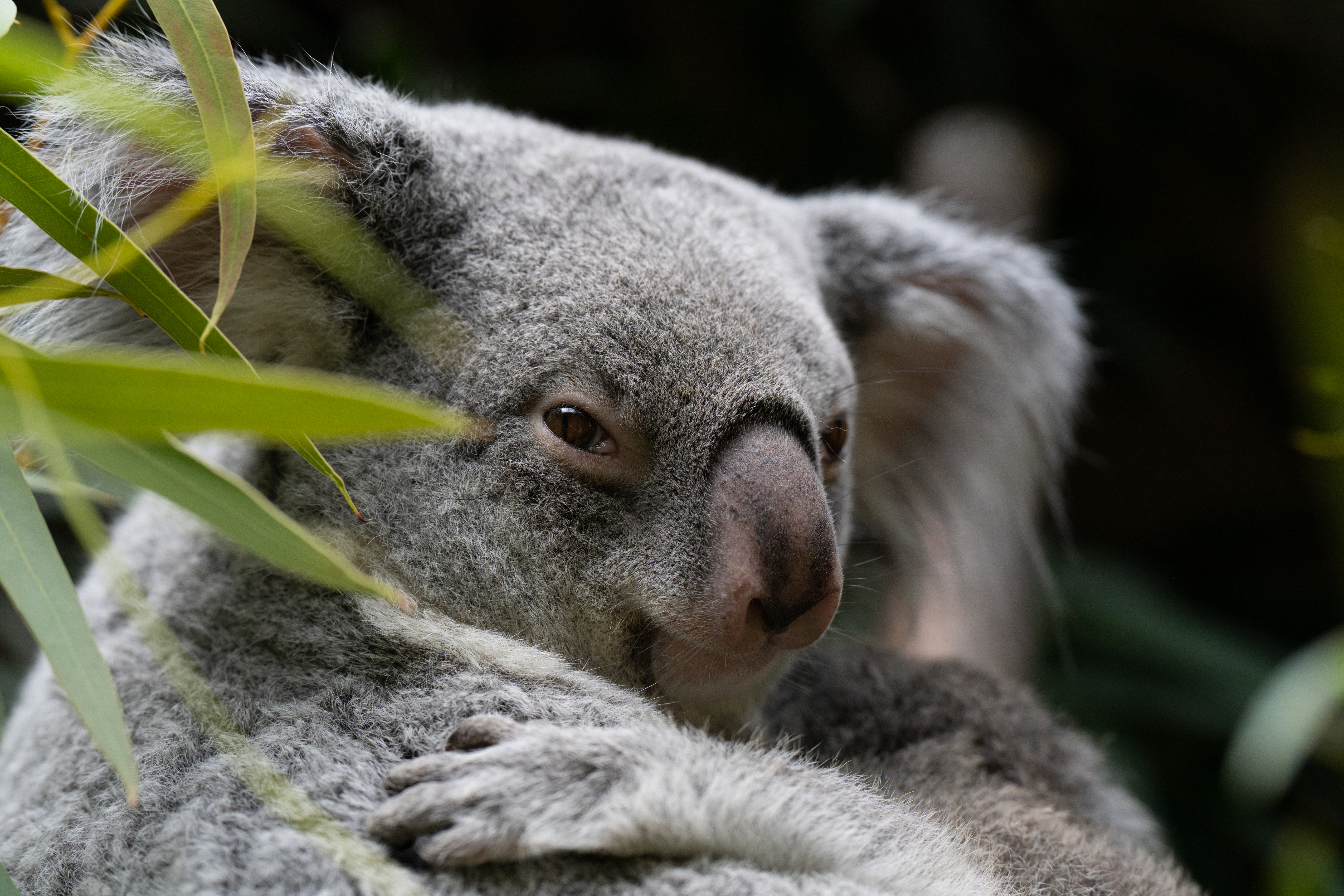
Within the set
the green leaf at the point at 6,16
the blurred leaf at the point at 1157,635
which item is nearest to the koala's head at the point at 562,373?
the green leaf at the point at 6,16

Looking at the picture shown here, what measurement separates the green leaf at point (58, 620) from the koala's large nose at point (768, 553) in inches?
26.0

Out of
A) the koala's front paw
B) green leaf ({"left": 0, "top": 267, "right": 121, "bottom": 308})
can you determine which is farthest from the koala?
green leaf ({"left": 0, "top": 267, "right": 121, "bottom": 308})

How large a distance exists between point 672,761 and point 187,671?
630 mm

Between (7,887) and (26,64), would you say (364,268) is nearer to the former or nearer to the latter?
(26,64)

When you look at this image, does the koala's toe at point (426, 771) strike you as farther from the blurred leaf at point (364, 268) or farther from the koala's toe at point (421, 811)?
the blurred leaf at point (364, 268)

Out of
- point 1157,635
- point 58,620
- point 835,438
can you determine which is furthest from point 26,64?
point 1157,635

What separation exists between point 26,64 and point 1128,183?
5.06 meters

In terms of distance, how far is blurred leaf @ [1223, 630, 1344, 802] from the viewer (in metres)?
1.99

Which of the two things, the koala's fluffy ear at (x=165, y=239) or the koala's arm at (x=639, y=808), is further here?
the koala's fluffy ear at (x=165, y=239)

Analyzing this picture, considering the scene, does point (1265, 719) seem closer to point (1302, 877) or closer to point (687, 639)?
point (1302, 877)

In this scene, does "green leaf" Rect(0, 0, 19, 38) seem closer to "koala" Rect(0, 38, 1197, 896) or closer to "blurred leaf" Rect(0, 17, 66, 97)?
"blurred leaf" Rect(0, 17, 66, 97)

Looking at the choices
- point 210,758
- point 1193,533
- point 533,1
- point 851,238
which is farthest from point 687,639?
point 1193,533

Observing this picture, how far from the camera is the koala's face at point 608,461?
137cm

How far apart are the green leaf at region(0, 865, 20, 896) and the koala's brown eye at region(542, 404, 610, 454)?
2.40 ft
